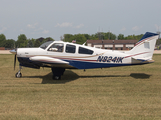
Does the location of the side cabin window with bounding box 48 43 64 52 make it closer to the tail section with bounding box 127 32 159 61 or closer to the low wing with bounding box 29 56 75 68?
the low wing with bounding box 29 56 75 68

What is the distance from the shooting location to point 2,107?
5.29 meters

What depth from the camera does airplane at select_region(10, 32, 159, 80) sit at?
9.24 m

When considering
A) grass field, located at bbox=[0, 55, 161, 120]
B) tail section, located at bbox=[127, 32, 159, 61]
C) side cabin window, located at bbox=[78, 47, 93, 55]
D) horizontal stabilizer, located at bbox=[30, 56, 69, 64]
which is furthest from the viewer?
tail section, located at bbox=[127, 32, 159, 61]

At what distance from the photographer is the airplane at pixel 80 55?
30.3 ft

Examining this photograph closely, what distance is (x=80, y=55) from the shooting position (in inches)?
373

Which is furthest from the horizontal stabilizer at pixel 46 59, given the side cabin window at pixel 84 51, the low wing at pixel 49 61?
the side cabin window at pixel 84 51

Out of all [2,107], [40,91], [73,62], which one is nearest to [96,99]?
[40,91]

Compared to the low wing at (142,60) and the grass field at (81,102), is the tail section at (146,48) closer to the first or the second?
the low wing at (142,60)

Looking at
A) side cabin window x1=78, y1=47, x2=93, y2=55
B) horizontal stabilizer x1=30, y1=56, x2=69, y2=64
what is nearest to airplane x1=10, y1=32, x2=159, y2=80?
side cabin window x1=78, y1=47, x2=93, y2=55

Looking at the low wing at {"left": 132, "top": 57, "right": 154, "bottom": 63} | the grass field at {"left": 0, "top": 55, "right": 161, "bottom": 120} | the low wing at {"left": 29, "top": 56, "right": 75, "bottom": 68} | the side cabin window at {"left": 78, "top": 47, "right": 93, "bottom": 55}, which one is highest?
the side cabin window at {"left": 78, "top": 47, "right": 93, "bottom": 55}

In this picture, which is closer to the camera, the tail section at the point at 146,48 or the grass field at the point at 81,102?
the grass field at the point at 81,102

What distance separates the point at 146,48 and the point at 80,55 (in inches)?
149

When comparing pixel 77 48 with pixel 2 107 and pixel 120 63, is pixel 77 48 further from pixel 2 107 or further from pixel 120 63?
pixel 2 107

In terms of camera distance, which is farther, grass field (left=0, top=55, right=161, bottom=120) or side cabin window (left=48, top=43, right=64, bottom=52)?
side cabin window (left=48, top=43, right=64, bottom=52)
